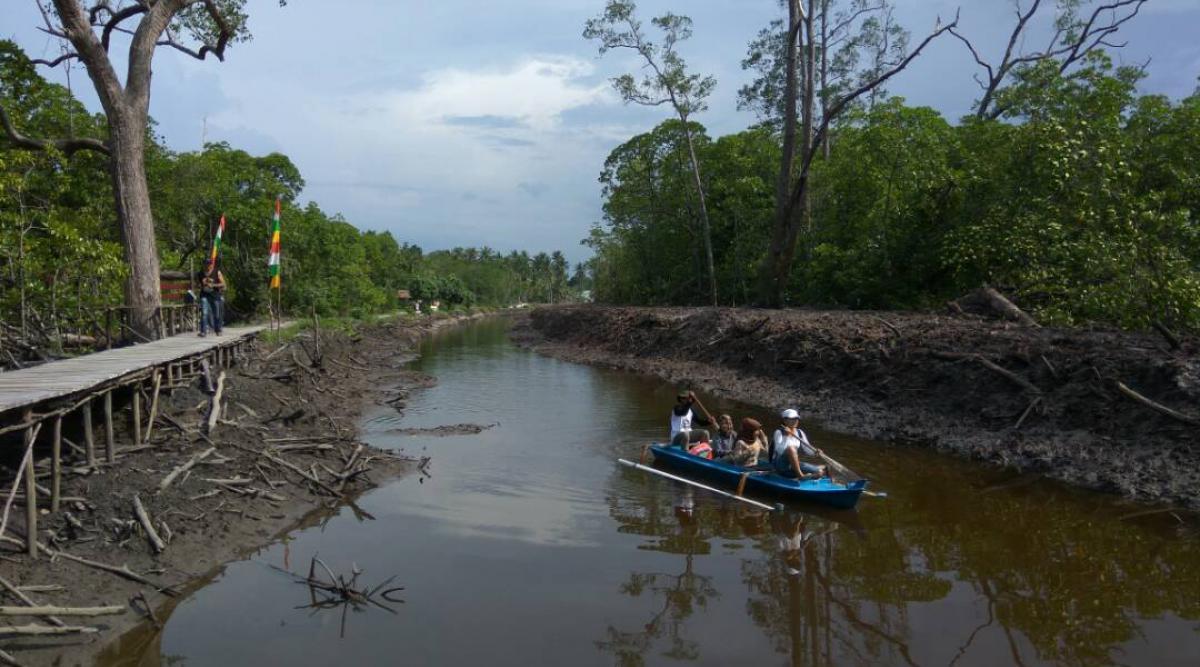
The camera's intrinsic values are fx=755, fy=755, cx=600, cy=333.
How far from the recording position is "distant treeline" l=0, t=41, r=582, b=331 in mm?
14680

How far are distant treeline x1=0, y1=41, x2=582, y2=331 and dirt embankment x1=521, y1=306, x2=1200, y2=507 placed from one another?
15308mm

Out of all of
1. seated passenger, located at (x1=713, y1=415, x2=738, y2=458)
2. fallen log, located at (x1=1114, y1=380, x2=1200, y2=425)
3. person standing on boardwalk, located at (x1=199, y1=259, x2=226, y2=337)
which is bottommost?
seated passenger, located at (x1=713, y1=415, x2=738, y2=458)

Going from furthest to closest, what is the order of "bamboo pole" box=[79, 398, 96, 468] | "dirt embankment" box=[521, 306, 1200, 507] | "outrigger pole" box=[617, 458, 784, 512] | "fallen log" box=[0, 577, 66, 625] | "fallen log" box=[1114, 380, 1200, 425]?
1. "dirt embankment" box=[521, 306, 1200, 507]
2. "fallen log" box=[1114, 380, 1200, 425]
3. "outrigger pole" box=[617, 458, 784, 512]
4. "bamboo pole" box=[79, 398, 96, 468]
5. "fallen log" box=[0, 577, 66, 625]

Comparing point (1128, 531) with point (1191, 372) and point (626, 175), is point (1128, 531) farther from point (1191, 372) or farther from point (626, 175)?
point (626, 175)

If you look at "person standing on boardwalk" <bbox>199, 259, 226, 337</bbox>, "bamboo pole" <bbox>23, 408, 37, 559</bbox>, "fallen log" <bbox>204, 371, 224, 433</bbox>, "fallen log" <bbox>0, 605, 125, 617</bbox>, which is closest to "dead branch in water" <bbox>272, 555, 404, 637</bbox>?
"fallen log" <bbox>0, 605, 125, 617</bbox>

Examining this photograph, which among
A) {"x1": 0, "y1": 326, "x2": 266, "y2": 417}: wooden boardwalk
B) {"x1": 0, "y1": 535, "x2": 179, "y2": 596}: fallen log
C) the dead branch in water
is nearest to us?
{"x1": 0, "y1": 535, "x2": 179, "y2": 596}: fallen log

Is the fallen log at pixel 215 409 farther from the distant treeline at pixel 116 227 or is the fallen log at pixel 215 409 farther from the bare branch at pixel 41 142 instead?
the bare branch at pixel 41 142

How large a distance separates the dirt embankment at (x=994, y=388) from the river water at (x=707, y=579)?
3.21ft

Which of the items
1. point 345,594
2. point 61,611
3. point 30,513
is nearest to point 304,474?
point 345,594

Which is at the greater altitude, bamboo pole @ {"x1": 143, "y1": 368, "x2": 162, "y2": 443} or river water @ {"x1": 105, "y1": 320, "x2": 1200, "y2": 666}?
bamboo pole @ {"x1": 143, "y1": 368, "x2": 162, "y2": 443}

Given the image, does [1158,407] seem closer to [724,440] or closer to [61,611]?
[724,440]

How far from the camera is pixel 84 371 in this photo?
1048 centimetres

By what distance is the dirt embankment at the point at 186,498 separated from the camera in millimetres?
7125

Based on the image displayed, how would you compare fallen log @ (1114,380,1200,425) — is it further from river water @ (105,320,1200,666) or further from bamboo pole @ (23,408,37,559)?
bamboo pole @ (23,408,37,559)
